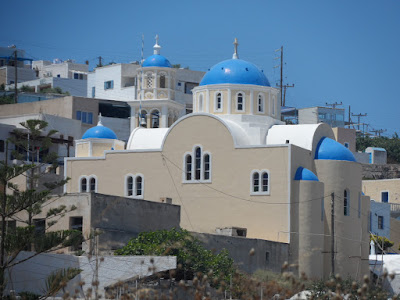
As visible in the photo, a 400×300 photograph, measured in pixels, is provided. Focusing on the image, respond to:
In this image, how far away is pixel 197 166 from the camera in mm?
39156

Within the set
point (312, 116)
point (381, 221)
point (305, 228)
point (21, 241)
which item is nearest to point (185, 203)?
point (305, 228)

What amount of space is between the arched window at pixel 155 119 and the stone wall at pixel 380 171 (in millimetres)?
19412

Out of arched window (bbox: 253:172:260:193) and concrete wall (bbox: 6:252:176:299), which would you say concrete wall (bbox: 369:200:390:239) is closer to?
arched window (bbox: 253:172:260:193)

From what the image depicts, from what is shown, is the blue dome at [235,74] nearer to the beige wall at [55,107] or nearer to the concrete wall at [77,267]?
the beige wall at [55,107]

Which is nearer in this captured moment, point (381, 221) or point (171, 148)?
point (171, 148)

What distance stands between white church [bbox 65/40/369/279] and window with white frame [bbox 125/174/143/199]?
45 mm

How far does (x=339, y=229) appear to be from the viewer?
127 feet

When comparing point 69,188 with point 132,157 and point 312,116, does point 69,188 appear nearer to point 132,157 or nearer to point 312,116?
point 132,157

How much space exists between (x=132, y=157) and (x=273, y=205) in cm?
715

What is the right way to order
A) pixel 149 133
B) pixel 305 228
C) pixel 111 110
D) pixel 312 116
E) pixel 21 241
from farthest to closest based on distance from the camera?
pixel 312 116 < pixel 111 110 < pixel 149 133 < pixel 305 228 < pixel 21 241

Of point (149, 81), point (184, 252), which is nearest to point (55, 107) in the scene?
point (149, 81)

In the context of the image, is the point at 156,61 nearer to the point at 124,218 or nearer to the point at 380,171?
the point at 124,218

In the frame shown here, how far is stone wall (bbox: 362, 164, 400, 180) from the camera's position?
203 ft

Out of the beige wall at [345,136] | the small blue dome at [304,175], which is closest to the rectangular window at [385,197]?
the beige wall at [345,136]
